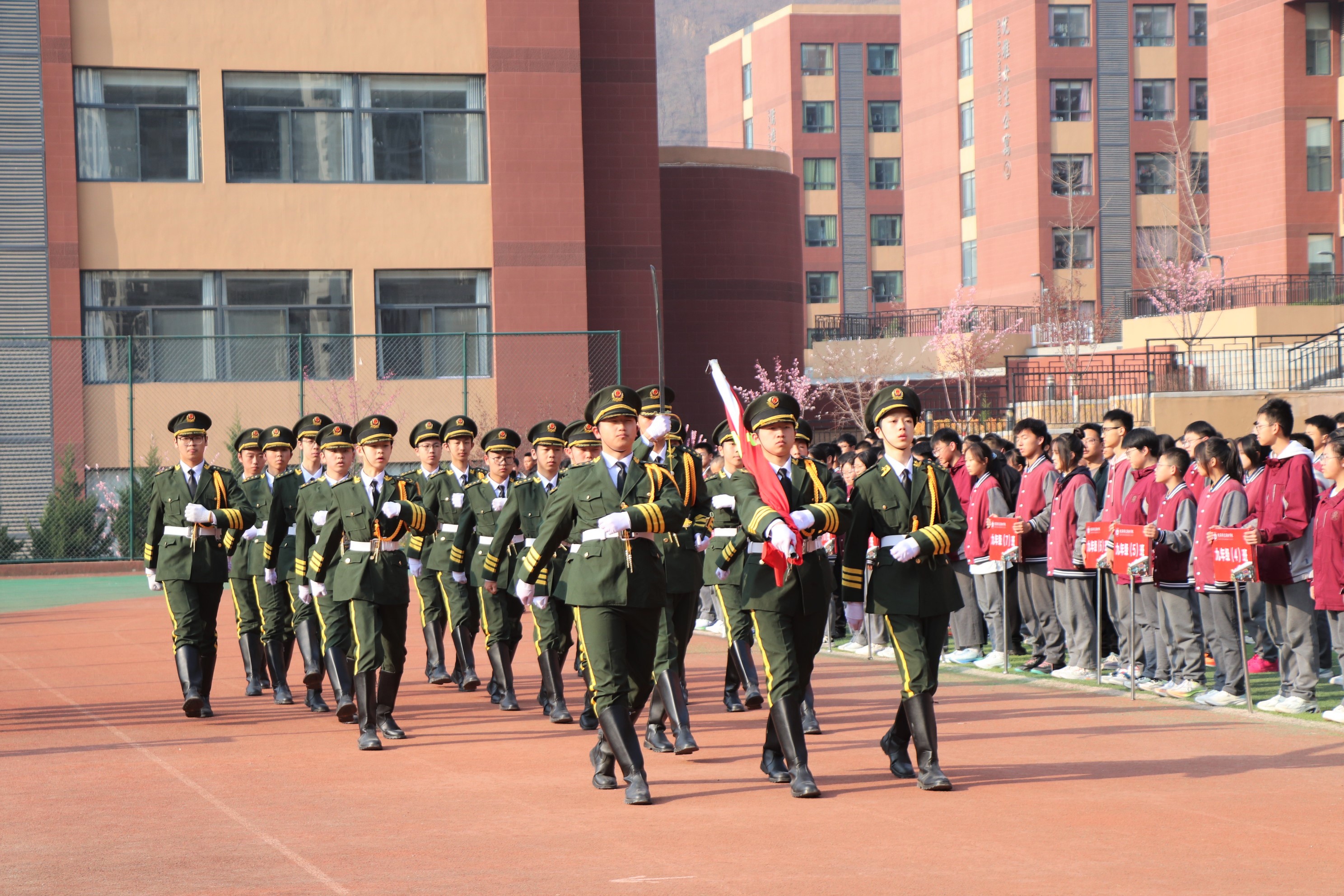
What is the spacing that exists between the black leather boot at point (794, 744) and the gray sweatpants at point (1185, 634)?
4589 millimetres

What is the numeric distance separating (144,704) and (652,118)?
23171 millimetres

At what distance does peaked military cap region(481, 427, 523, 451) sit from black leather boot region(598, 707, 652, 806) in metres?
4.03

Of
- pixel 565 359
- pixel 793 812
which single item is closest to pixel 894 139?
pixel 565 359

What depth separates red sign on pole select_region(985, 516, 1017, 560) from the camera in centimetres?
1298

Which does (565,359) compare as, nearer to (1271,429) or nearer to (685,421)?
(685,421)

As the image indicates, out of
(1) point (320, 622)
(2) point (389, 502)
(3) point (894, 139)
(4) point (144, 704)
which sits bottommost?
(4) point (144, 704)

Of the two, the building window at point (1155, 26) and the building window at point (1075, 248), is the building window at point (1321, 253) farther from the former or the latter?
the building window at point (1155, 26)

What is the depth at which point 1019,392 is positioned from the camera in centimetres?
4569

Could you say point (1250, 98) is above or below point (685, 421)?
above

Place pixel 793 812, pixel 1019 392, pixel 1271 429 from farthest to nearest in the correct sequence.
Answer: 1. pixel 1019 392
2. pixel 1271 429
3. pixel 793 812

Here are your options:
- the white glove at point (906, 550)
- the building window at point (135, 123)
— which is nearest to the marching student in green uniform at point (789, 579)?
the white glove at point (906, 550)

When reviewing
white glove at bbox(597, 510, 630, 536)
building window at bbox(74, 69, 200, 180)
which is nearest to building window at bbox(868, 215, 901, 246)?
building window at bbox(74, 69, 200, 180)

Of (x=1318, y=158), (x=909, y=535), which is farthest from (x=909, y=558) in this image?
(x=1318, y=158)

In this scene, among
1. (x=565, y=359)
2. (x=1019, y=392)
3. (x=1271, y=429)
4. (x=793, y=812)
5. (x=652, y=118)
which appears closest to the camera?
(x=793, y=812)
